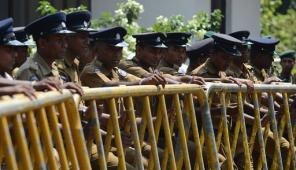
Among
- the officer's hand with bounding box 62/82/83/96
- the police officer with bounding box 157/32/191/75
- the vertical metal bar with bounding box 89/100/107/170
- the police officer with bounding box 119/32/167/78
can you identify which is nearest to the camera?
the officer's hand with bounding box 62/82/83/96

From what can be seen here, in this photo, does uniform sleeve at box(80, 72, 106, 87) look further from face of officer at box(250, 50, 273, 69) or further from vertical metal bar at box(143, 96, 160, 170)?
face of officer at box(250, 50, 273, 69)

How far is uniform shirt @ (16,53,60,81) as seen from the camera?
6.38 metres

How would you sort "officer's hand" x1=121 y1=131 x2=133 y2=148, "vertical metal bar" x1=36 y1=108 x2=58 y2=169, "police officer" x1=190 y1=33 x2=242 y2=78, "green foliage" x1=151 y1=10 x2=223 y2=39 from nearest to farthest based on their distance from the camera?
"vertical metal bar" x1=36 y1=108 x2=58 y2=169 → "officer's hand" x1=121 y1=131 x2=133 y2=148 → "police officer" x1=190 y1=33 x2=242 y2=78 → "green foliage" x1=151 y1=10 x2=223 y2=39

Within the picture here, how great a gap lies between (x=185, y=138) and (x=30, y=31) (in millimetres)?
1406

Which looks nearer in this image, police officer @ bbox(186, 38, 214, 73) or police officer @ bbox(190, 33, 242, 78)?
police officer @ bbox(190, 33, 242, 78)

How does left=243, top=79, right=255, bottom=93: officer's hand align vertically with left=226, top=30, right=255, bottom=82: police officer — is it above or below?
above

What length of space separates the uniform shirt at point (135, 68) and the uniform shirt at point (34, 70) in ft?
5.60

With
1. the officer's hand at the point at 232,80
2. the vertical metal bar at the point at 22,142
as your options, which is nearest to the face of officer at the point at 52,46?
the officer's hand at the point at 232,80

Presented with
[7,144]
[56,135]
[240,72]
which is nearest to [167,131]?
[56,135]

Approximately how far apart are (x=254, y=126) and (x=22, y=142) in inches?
153

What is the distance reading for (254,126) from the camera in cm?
812

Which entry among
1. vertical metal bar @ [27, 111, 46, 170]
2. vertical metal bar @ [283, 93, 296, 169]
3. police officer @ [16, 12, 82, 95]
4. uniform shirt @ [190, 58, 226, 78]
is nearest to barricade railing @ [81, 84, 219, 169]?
police officer @ [16, 12, 82, 95]

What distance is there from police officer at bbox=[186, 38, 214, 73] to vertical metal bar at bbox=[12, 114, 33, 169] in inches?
189

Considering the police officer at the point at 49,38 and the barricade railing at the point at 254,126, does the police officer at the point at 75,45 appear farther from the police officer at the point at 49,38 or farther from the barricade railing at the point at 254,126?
the barricade railing at the point at 254,126
